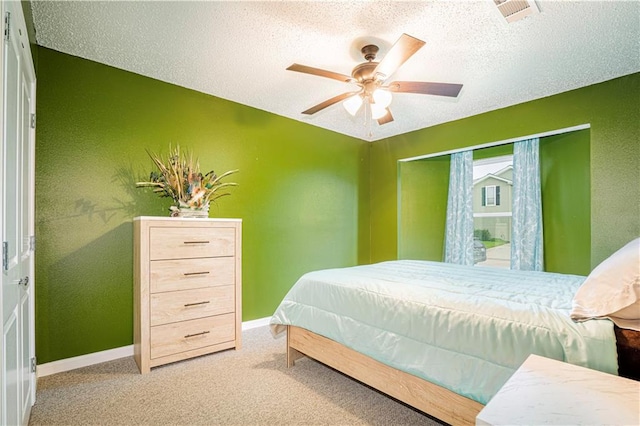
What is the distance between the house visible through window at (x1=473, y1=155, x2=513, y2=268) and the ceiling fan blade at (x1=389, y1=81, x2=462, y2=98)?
253 cm

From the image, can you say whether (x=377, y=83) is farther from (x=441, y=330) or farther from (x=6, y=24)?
(x=6, y=24)

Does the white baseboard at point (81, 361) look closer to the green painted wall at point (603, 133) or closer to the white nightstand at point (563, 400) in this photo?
the white nightstand at point (563, 400)

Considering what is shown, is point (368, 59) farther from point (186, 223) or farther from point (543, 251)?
point (543, 251)

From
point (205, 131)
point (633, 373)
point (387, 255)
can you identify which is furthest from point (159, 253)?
point (387, 255)

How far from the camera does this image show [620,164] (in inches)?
109

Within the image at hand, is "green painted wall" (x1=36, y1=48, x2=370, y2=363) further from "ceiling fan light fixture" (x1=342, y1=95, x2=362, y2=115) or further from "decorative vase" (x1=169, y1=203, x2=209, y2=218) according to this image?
"ceiling fan light fixture" (x1=342, y1=95, x2=362, y2=115)

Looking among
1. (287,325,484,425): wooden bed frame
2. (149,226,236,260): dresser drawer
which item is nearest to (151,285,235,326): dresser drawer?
(149,226,236,260): dresser drawer

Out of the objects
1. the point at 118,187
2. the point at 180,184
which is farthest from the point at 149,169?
the point at 180,184

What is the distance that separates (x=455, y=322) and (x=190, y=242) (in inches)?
77.5

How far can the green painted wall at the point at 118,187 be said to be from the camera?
7.86 ft

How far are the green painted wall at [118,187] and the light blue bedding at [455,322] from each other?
1.35m

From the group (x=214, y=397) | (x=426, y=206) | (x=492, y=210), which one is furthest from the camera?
(x=426, y=206)

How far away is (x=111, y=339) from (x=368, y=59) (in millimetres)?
2969

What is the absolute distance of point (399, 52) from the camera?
1854 mm
